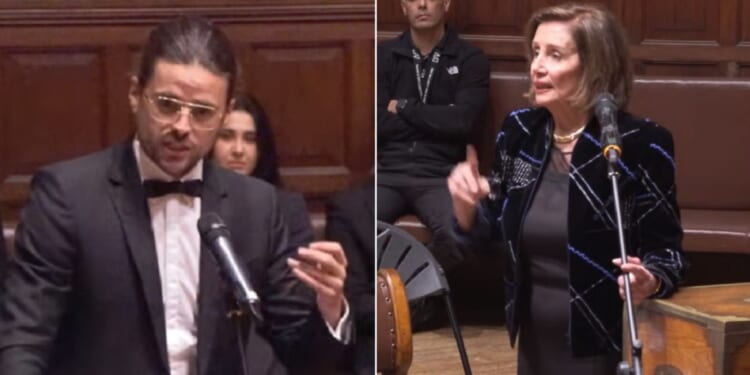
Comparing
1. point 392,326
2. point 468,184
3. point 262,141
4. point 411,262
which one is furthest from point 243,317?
point 411,262

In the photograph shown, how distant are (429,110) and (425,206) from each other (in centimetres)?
44

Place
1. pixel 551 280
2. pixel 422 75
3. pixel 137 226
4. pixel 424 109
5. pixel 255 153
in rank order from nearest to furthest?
pixel 137 226 → pixel 255 153 → pixel 551 280 → pixel 424 109 → pixel 422 75

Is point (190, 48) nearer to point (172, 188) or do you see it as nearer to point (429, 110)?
point (172, 188)

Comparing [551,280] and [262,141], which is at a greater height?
[262,141]

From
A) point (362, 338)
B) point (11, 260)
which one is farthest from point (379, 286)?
point (11, 260)

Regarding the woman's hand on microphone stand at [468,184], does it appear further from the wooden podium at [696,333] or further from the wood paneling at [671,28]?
the wood paneling at [671,28]

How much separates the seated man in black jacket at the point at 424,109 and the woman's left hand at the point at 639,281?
2359 millimetres

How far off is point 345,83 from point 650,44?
4.05 metres

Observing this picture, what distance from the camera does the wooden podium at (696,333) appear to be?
253 cm

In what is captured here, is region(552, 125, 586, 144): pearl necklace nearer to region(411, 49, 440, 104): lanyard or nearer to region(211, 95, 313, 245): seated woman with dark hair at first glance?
region(211, 95, 313, 245): seated woman with dark hair

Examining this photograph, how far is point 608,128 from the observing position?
2354mm

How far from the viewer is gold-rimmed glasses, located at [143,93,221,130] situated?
1889 millimetres

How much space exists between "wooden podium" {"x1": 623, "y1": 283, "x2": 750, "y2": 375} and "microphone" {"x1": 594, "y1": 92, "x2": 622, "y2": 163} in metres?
0.44

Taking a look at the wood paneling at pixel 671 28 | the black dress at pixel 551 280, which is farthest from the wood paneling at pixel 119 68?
the wood paneling at pixel 671 28
